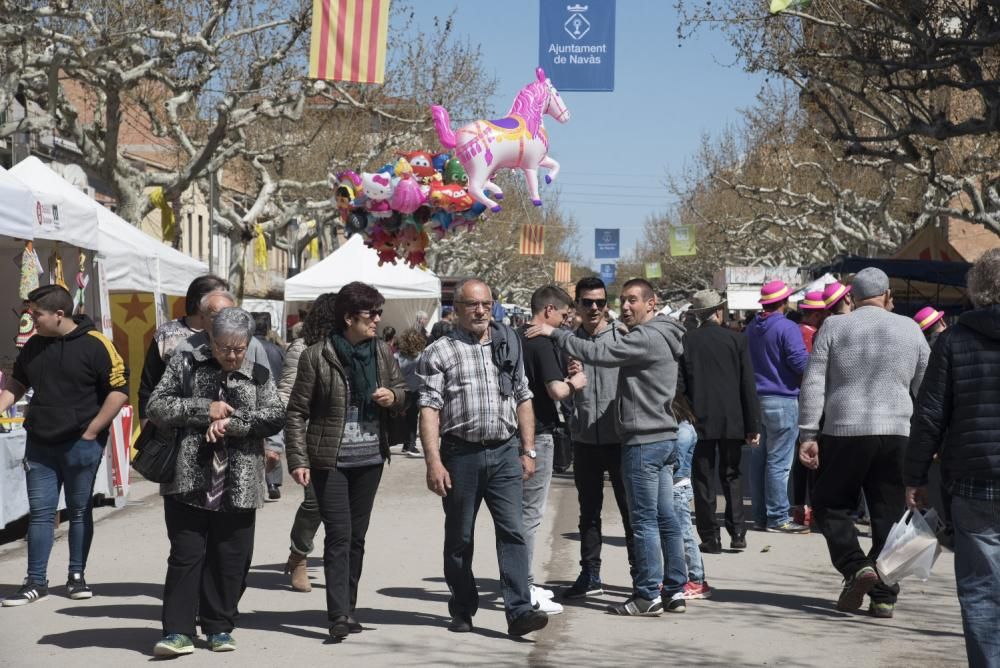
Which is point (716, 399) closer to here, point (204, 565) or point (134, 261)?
point (204, 565)

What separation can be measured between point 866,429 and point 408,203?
7039 millimetres

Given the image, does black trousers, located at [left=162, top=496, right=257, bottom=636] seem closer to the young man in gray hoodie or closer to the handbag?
the handbag

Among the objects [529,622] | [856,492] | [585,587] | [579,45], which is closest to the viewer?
[529,622]

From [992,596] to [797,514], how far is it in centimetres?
593

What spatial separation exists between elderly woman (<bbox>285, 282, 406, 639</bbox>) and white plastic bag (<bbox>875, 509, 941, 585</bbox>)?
2.53 m

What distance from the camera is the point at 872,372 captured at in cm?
767

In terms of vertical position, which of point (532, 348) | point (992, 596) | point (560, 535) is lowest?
point (560, 535)

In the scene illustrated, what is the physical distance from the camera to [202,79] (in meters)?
21.1

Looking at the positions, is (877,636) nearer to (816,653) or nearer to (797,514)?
(816,653)

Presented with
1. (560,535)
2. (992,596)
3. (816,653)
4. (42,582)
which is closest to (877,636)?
(816,653)

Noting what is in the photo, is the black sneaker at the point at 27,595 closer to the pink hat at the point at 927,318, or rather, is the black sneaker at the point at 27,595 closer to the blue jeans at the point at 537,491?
the blue jeans at the point at 537,491

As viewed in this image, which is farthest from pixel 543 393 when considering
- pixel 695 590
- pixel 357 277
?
Answer: pixel 357 277

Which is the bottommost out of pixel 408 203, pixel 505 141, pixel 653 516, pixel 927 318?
pixel 653 516

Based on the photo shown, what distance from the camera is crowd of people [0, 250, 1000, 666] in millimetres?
6695
